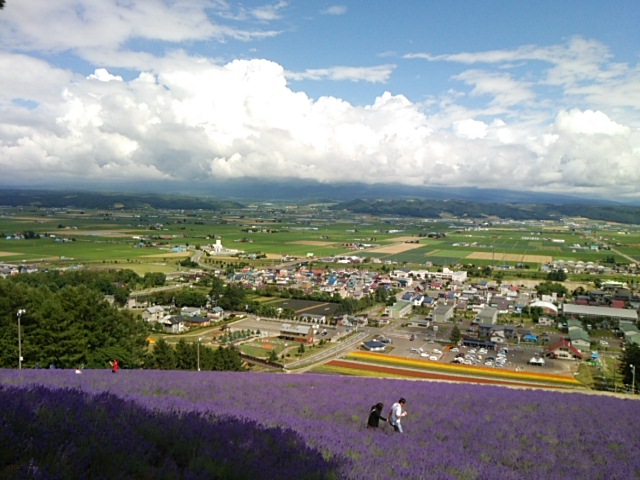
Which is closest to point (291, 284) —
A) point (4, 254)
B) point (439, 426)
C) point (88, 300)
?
point (88, 300)

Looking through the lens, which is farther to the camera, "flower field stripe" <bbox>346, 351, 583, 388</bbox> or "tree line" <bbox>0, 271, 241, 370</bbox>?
"flower field stripe" <bbox>346, 351, 583, 388</bbox>

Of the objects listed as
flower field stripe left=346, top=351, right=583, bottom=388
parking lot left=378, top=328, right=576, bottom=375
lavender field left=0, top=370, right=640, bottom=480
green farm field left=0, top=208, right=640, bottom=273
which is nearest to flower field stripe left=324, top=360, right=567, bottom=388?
flower field stripe left=346, top=351, right=583, bottom=388

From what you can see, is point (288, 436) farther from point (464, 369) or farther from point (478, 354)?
point (478, 354)

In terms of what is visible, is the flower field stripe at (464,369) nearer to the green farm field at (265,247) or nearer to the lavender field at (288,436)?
the lavender field at (288,436)

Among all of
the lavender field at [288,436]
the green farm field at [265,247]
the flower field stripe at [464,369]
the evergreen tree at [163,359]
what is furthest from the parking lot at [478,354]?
the green farm field at [265,247]

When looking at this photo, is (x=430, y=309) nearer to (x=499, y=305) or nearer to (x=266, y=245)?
(x=499, y=305)

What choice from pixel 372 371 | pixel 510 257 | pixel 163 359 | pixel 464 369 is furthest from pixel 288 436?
pixel 510 257

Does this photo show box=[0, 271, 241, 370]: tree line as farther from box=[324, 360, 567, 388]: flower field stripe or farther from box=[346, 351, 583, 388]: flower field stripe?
box=[346, 351, 583, 388]: flower field stripe
